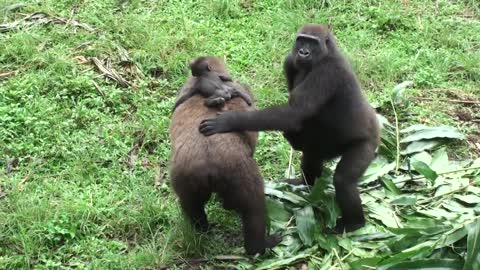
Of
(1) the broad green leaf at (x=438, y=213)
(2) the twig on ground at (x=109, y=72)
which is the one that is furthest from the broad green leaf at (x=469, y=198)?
(2) the twig on ground at (x=109, y=72)

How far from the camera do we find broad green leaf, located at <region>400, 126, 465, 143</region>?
6.64m

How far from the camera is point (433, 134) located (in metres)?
6.67

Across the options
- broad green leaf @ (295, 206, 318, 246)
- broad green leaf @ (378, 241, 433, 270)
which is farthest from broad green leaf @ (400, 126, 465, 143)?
broad green leaf @ (378, 241, 433, 270)

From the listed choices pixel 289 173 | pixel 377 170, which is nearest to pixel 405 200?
pixel 377 170

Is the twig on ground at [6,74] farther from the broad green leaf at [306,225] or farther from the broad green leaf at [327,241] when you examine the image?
the broad green leaf at [327,241]

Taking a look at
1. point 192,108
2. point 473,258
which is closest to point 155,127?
point 192,108

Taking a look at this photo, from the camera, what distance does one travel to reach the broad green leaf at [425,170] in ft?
19.1

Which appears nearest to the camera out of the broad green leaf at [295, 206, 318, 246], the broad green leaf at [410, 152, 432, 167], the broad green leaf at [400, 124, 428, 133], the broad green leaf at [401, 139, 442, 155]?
the broad green leaf at [295, 206, 318, 246]

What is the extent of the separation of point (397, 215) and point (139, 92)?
3325 mm

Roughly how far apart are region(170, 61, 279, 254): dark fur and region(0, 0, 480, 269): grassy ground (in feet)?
1.36

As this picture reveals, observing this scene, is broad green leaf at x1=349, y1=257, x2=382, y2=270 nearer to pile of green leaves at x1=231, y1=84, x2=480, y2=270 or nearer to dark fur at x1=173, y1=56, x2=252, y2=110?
pile of green leaves at x1=231, y1=84, x2=480, y2=270

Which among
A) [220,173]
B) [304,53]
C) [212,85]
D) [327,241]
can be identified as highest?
[304,53]

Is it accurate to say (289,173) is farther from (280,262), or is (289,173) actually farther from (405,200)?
(280,262)

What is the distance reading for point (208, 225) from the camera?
554 cm
